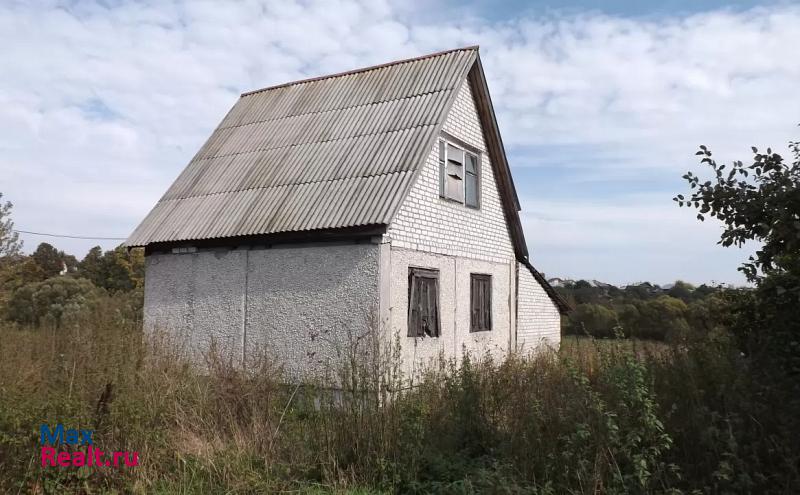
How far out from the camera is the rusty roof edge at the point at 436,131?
855 cm

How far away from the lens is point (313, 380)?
332 inches

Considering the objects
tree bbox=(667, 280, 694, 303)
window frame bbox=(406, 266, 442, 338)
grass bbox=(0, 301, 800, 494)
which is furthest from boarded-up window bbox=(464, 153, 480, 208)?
tree bbox=(667, 280, 694, 303)

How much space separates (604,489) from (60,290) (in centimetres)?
2529

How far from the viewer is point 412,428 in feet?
17.4

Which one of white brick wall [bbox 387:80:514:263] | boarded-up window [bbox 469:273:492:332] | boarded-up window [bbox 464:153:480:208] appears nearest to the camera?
white brick wall [bbox 387:80:514:263]

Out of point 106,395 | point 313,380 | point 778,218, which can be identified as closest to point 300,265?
point 313,380

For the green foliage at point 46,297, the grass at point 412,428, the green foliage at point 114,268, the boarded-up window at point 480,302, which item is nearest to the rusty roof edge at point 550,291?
the boarded-up window at point 480,302

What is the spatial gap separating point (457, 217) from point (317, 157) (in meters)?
2.77

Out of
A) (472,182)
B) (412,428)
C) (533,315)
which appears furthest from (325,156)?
(533,315)

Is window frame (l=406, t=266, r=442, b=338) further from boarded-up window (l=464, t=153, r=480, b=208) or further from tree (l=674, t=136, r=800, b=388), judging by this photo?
tree (l=674, t=136, r=800, b=388)

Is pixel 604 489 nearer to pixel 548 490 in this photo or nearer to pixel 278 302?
pixel 548 490

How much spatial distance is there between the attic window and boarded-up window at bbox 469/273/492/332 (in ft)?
4.86

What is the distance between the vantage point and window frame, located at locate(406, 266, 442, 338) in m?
9.20

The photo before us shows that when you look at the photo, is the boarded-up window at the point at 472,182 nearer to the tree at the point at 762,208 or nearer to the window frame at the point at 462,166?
the window frame at the point at 462,166
